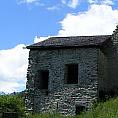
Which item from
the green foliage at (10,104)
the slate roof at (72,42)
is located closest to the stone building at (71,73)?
the slate roof at (72,42)

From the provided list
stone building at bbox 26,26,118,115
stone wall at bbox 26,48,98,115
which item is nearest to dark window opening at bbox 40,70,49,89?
stone building at bbox 26,26,118,115

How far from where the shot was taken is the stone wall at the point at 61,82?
24578mm

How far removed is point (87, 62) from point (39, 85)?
3.85 m

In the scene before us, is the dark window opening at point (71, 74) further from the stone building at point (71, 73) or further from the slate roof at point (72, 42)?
the slate roof at point (72, 42)

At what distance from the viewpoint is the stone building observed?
2462cm

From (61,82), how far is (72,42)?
115 inches

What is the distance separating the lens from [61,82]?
25359 millimetres

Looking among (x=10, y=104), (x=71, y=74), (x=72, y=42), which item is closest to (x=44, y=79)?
(x=71, y=74)

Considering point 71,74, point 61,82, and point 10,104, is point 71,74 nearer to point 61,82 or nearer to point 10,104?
point 61,82

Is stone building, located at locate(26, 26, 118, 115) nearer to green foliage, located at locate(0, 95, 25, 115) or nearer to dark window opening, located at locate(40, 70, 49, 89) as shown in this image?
dark window opening, located at locate(40, 70, 49, 89)

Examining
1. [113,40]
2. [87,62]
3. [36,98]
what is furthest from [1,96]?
[113,40]

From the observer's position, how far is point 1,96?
2178 cm

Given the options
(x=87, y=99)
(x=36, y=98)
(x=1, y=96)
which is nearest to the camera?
(x=1, y=96)

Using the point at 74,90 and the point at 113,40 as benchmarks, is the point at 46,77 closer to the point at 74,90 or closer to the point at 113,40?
the point at 74,90
